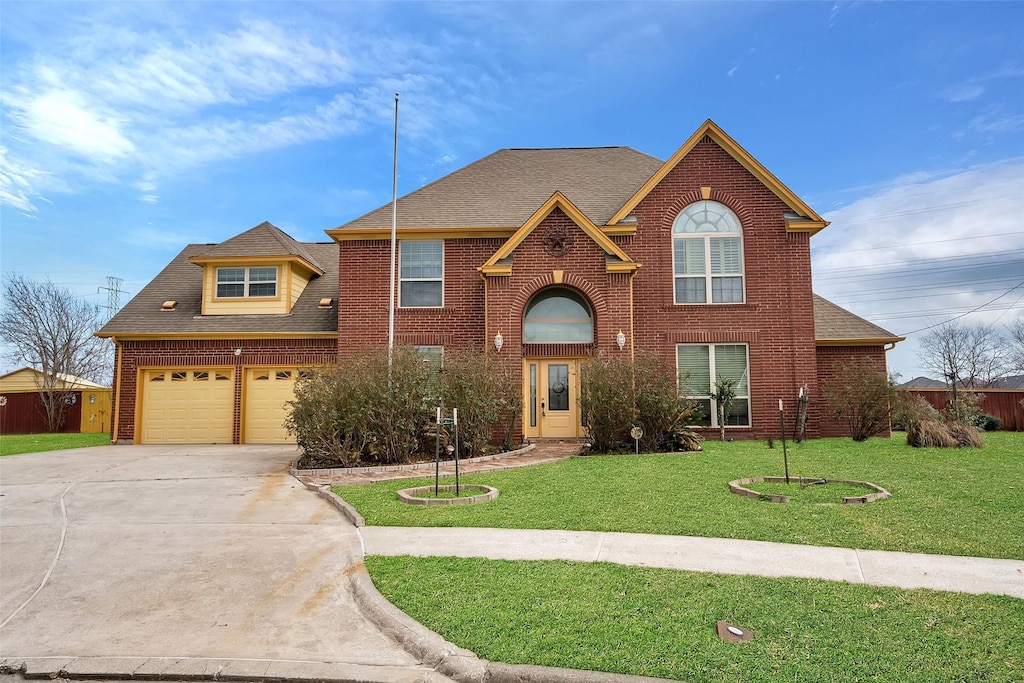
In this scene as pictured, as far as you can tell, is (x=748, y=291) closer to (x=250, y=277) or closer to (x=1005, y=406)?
(x=1005, y=406)

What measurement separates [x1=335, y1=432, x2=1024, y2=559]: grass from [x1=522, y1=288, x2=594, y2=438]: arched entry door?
458 centimetres

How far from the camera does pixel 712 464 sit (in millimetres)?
11906

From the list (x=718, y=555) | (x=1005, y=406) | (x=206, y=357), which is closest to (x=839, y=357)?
(x=1005, y=406)

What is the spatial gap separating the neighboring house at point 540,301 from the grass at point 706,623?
11.4 m

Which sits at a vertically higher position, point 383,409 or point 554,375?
point 554,375

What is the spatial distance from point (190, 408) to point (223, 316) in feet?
10.3

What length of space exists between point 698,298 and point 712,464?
7.35 metres

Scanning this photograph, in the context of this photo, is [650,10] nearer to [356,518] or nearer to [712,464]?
[712,464]

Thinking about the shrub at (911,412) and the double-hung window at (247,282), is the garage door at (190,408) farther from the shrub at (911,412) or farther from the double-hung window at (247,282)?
the shrub at (911,412)

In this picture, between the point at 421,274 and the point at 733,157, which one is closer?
the point at 733,157

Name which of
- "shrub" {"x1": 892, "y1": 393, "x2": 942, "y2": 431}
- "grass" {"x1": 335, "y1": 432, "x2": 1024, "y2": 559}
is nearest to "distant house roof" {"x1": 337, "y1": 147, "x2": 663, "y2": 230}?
"shrub" {"x1": 892, "y1": 393, "x2": 942, "y2": 431}

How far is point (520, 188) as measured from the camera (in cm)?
2072

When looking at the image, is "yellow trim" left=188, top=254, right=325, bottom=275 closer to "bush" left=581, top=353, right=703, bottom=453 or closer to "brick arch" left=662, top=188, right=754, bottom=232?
"bush" left=581, top=353, right=703, bottom=453

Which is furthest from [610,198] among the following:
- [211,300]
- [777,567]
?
[777,567]
